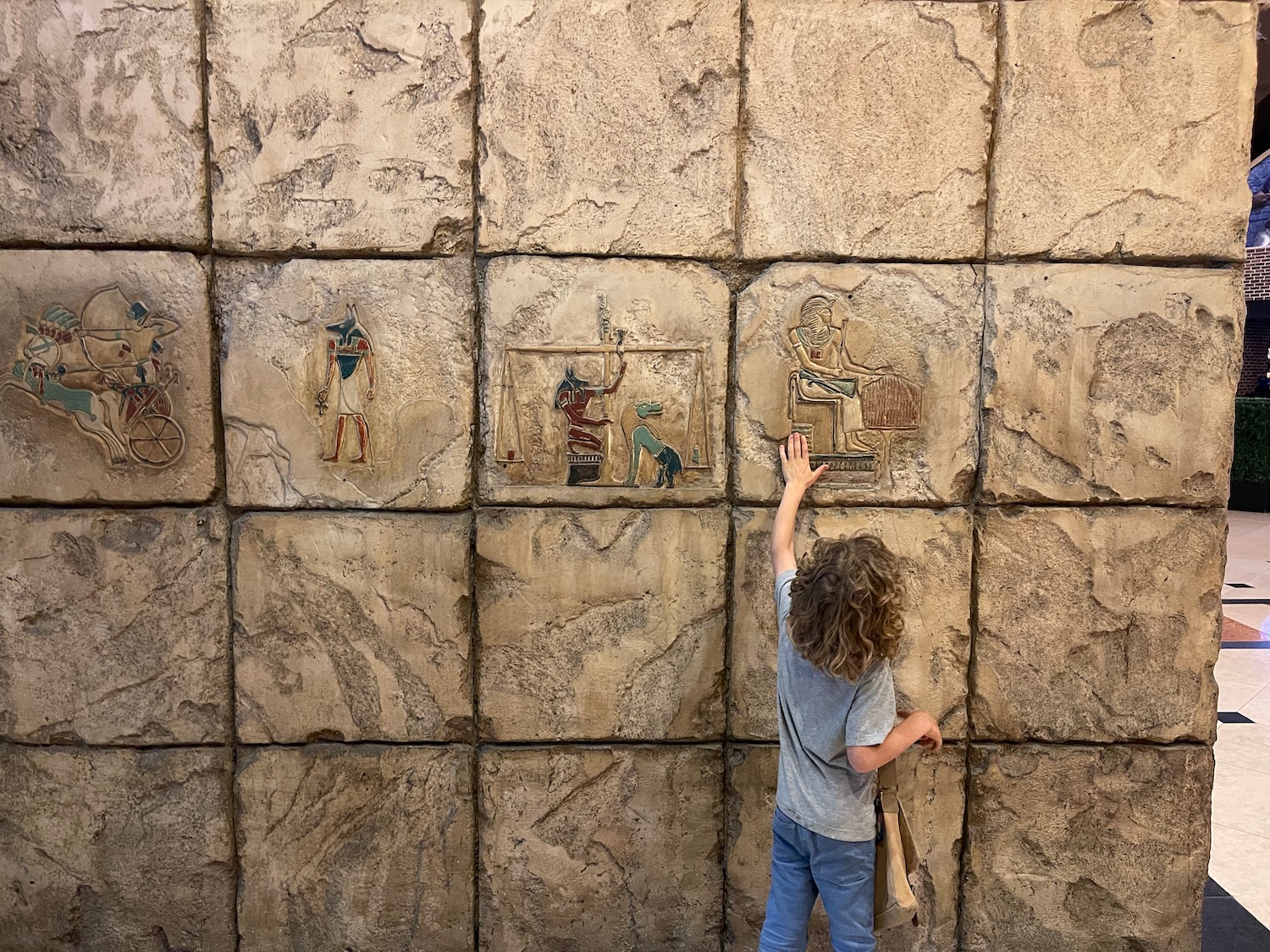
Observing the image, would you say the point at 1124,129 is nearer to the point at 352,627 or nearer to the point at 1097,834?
the point at 1097,834

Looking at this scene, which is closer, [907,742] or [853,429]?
[907,742]

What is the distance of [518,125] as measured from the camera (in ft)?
9.02

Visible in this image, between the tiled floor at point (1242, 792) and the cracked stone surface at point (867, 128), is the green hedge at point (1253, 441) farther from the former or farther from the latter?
the cracked stone surface at point (867, 128)

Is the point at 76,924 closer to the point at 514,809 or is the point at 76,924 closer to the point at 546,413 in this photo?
the point at 514,809

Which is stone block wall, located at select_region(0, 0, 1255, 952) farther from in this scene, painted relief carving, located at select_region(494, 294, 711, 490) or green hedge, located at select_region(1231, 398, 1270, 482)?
green hedge, located at select_region(1231, 398, 1270, 482)

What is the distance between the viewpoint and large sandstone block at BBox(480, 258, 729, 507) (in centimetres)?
→ 279

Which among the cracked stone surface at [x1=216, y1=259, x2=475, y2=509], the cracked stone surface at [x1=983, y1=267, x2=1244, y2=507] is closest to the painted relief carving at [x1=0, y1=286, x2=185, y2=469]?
the cracked stone surface at [x1=216, y1=259, x2=475, y2=509]

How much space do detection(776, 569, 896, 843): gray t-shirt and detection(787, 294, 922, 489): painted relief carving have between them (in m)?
0.76

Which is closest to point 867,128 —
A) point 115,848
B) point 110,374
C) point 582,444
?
point 582,444

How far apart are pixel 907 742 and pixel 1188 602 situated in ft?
4.64

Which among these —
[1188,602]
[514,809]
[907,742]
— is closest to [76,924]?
[514,809]

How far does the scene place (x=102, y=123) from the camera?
274cm

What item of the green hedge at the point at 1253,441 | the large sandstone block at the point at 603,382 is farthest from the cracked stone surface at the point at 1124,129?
the green hedge at the point at 1253,441

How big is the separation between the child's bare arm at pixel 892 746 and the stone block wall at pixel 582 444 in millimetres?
646
